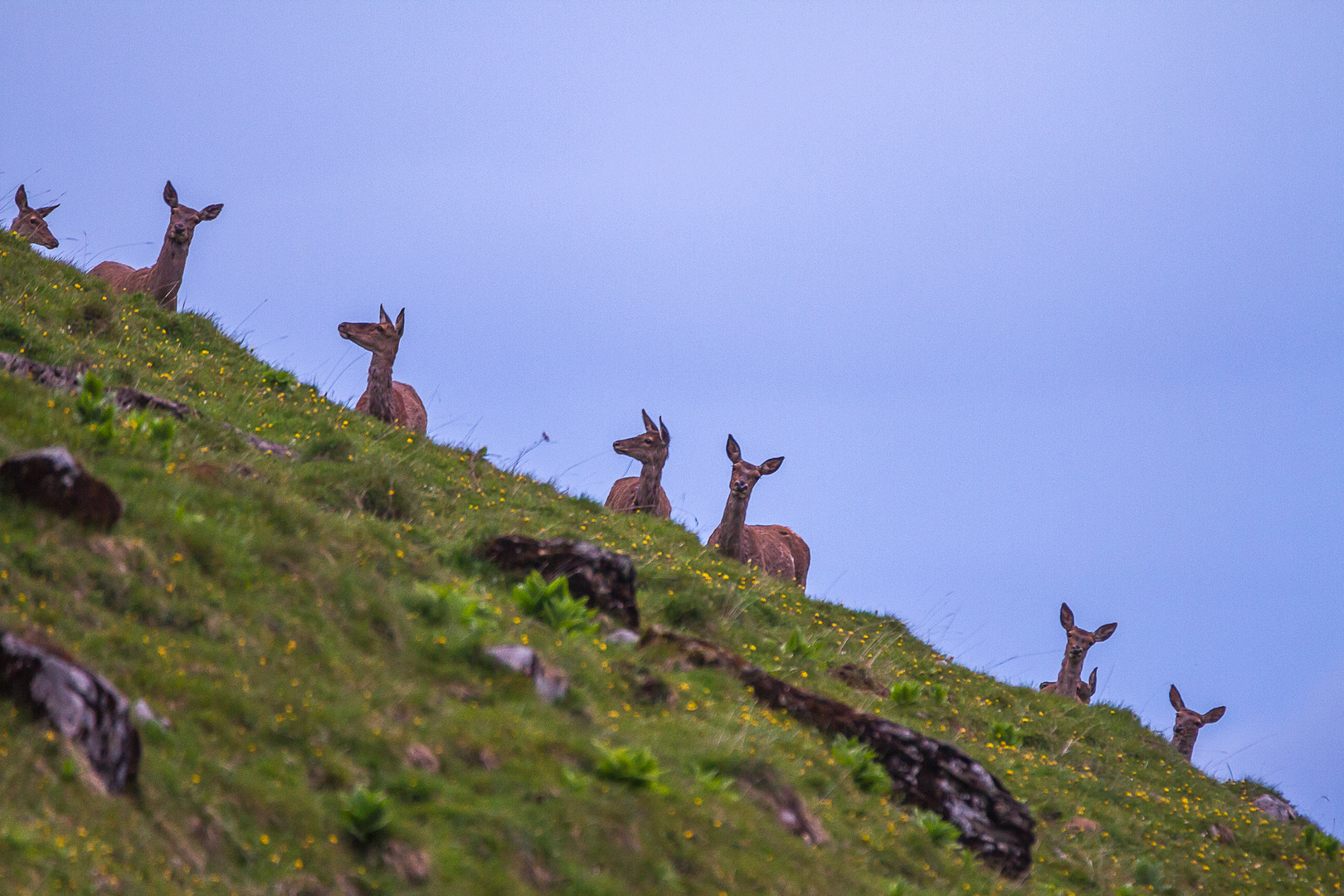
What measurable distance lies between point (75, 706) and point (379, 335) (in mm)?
14271

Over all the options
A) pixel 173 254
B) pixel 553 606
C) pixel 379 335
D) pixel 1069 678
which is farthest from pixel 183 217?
pixel 1069 678

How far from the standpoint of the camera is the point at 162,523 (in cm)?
755

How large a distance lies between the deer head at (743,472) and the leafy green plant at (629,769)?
491 inches

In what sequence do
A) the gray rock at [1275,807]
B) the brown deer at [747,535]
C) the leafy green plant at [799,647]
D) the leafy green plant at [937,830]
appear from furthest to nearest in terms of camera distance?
1. the brown deer at [747,535]
2. the gray rock at [1275,807]
3. the leafy green plant at [799,647]
4. the leafy green plant at [937,830]

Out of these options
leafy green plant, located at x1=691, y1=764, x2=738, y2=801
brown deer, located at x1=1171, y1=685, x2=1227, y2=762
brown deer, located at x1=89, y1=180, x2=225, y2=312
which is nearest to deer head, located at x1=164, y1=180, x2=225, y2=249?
brown deer, located at x1=89, y1=180, x2=225, y2=312

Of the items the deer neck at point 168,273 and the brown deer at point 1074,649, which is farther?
the brown deer at point 1074,649

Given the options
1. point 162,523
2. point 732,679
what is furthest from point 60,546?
point 732,679

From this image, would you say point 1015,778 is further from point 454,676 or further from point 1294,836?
point 454,676

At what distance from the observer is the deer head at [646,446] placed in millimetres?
20703

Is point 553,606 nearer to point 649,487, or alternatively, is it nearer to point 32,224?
point 649,487

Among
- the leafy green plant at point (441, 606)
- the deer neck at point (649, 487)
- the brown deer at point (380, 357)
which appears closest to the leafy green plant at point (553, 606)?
the leafy green plant at point (441, 606)

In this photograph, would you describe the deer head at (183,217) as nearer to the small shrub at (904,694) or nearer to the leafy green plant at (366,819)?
the small shrub at (904,694)

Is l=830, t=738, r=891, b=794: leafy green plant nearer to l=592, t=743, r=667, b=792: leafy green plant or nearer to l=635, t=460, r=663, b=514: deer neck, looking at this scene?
l=592, t=743, r=667, b=792: leafy green plant

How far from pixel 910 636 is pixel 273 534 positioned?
11794 millimetres
